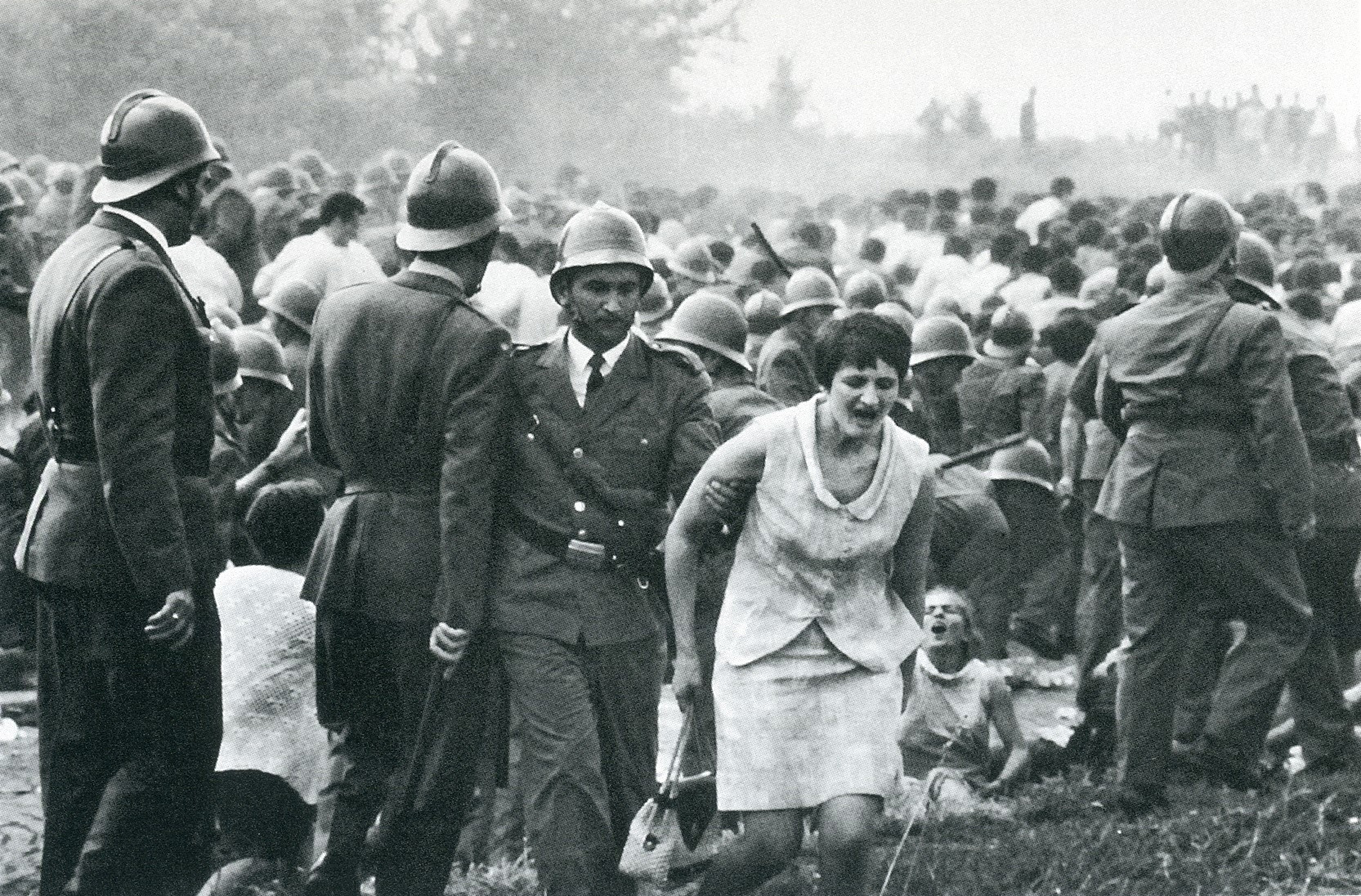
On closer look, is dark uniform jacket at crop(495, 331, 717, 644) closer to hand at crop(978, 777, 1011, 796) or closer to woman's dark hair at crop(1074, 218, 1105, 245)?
hand at crop(978, 777, 1011, 796)

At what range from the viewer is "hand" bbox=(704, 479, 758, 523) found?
5.75 metres

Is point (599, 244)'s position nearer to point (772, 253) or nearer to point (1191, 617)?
point (1191, 617)

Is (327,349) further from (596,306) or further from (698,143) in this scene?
(698,143)

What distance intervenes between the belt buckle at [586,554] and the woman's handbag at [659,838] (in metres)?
0.51

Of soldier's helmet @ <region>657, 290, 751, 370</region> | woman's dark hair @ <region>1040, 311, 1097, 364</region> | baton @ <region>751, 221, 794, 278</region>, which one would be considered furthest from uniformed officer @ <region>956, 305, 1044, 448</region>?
soldier's helmet @ <region>657, 290, 751, 370</region>

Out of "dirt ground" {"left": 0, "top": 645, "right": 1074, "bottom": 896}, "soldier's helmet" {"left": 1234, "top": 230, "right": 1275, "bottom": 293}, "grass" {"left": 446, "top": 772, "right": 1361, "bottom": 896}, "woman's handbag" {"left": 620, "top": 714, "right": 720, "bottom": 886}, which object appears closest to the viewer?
"woman's handbag" {"left": 620, "top": 714, "right": 720, "bottom": 886}

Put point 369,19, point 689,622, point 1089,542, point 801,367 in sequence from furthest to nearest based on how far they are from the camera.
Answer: point 369,19
point 1089,542
point 801,367
point 689,622

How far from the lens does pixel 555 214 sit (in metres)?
19.0

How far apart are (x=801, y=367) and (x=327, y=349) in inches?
152

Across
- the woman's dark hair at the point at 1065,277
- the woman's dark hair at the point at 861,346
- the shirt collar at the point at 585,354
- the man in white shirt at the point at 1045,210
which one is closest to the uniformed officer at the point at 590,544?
the shirt collar at the point at 585,354

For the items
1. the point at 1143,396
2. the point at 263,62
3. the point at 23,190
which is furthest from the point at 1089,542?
the point at 263,62

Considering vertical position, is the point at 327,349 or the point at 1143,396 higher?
the point at 327,349

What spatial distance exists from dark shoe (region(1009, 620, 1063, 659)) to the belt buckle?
624cm

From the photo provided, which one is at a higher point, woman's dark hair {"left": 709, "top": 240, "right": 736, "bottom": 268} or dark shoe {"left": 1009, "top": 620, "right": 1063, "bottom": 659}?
woman's dark hair {"left": 709, "top": 240, "right": 736, "bottom": 268}
